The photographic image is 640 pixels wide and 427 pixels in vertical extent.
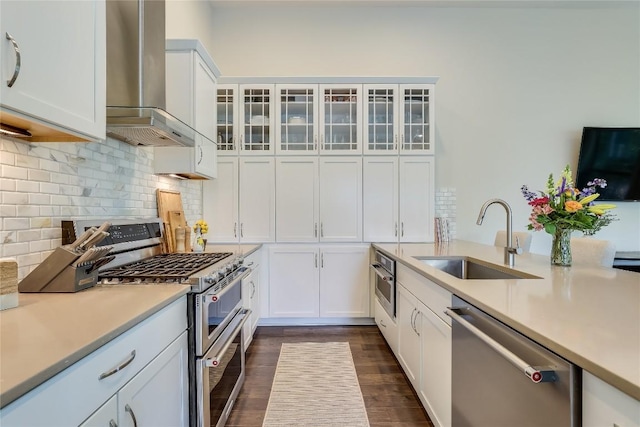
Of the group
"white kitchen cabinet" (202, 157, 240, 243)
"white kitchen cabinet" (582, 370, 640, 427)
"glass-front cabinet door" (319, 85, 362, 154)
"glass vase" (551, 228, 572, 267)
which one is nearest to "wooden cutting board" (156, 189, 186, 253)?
"white kitchen cabinet" (202, 157, 240, 243)

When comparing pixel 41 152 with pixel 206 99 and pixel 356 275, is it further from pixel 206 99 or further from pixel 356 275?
pixel 356 275

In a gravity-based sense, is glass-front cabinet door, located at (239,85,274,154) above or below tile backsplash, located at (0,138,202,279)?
above

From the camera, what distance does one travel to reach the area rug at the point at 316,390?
6.18 ft

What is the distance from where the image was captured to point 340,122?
11.3 ft

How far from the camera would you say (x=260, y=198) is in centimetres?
337

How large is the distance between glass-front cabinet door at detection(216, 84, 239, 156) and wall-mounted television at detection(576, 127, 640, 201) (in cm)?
402

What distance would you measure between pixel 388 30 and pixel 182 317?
12.6 feet

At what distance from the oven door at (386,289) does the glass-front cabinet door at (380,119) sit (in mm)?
1269

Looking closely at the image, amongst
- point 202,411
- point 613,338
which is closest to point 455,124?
point 613,338

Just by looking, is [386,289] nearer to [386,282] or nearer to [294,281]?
[386,282]

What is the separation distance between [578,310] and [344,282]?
2.41 m

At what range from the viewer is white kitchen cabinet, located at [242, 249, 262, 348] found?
2629mm

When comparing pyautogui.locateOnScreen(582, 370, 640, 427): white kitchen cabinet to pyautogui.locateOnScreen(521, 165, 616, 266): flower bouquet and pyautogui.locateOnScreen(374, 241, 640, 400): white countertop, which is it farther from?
pyautogui.locateOnScreen(521, 165, 616, 266): flower bouquet

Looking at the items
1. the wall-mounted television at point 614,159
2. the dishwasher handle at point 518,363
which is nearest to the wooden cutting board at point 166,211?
the dishwasher handle at point 518,363
